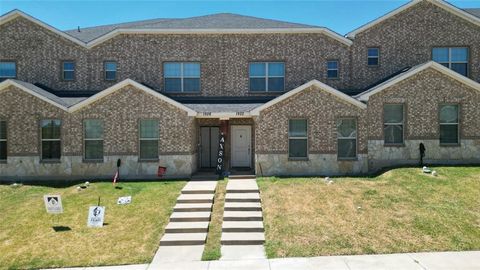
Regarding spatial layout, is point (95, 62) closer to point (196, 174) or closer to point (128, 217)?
point (196, 174)

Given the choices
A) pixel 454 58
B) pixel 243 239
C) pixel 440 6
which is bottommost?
pixel 243 239

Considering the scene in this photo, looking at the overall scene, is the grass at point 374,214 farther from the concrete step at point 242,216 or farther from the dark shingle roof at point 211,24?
the dark shingle roof at point 211,24

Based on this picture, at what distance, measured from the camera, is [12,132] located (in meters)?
15.6

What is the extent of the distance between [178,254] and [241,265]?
1860 millimetres

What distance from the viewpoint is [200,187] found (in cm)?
1342

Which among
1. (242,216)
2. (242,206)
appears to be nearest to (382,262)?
(242,216)

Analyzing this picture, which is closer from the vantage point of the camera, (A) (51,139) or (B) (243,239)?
(B) (243,239)

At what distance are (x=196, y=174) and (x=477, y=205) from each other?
11.4m

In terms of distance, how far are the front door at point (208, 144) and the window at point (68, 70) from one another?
808 centimetres

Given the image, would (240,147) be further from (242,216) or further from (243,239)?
(243,239)

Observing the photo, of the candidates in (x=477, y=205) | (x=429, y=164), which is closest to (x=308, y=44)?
(x=429, y=164)

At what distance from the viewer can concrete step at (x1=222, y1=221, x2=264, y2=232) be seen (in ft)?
32.9

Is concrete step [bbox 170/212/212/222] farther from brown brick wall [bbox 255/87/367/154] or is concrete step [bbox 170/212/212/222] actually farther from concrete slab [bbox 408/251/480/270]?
concrete slab [bbox 408/251/480/270]

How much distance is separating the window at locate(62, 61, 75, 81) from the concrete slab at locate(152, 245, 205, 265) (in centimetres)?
1353
